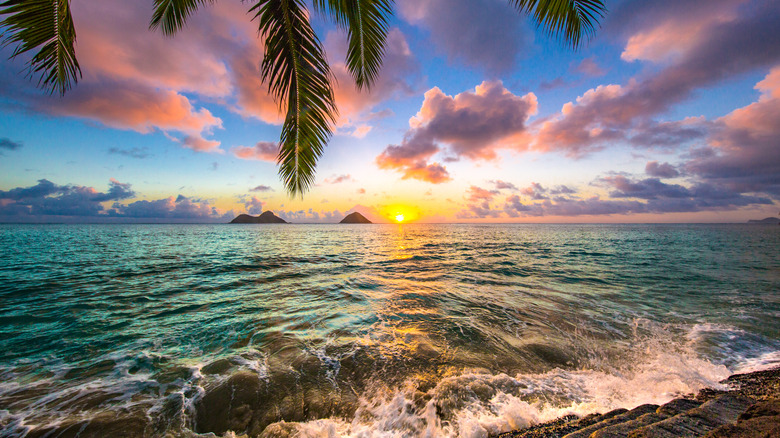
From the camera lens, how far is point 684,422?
2.53 metres

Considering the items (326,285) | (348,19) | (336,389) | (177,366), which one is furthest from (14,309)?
(348,19)

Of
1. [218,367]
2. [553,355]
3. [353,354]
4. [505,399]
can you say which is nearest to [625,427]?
[505,399]

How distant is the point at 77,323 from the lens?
728 centimetres

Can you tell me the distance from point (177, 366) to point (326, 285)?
7.06 metres

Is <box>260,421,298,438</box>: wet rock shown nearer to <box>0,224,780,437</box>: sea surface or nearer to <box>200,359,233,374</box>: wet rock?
<box>0,224,780,437</box>: sea surface

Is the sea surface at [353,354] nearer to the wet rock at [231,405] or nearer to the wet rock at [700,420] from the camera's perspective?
the wet rock at [231,405]

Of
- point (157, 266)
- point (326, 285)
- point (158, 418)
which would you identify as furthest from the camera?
point (157, 266)

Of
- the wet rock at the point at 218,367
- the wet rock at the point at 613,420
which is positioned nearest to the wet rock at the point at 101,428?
the wet rock at the point at 218,367

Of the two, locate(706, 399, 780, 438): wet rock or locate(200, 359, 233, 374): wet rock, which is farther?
locate(200, 359, 233, 374): wet rock

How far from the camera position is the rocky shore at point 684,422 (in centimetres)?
217

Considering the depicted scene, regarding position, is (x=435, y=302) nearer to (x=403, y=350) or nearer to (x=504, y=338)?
(x=504, y=338)

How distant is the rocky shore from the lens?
7.12 feet

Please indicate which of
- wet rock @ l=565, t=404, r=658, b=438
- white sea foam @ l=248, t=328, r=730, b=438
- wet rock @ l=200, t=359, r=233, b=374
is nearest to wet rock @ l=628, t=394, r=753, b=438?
wet rock @ l=565, t=404, r=658, b=438

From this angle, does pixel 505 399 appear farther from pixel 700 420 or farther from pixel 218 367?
pixel 218 367
